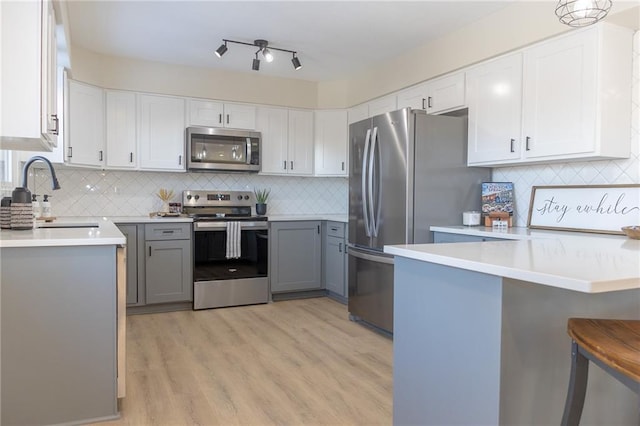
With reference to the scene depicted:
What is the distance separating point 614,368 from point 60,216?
448 centimetres

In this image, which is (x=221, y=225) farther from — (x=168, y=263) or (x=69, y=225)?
(x=69, y=225)

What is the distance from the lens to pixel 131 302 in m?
4.00

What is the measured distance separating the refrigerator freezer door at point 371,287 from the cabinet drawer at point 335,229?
0.60m

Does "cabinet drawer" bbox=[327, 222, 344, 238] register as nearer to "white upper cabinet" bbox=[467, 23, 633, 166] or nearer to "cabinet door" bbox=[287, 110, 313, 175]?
"cabinet door" bbox=[287, 110, 313, 175]

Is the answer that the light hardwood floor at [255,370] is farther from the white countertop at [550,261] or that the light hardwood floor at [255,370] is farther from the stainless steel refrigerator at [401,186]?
the white countertop at [550,261]

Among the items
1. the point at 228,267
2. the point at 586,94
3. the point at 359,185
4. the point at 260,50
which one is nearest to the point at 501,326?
the point at 586,94

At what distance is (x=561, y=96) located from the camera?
8.96 ft

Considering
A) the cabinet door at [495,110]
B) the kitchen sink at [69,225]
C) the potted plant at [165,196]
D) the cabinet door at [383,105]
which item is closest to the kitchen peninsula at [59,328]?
the kitchen sink at [69,225]

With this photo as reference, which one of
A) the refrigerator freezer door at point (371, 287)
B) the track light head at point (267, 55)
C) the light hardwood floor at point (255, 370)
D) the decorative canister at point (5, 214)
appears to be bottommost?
the light hardwood floor at point (255, 370)

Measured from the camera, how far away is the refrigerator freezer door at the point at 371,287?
3.41m

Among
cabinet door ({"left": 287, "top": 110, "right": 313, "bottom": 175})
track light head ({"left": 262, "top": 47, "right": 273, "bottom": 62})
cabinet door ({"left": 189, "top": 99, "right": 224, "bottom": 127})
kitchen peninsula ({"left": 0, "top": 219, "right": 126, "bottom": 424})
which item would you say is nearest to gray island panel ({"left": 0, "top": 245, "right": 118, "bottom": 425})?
kitchen peninsula ({"left": 0, "top": 219, "right": 126, "bottom": 424})

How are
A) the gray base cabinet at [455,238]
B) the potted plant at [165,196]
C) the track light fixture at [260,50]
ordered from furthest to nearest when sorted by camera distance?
the potted plant at [165,196] < the track light fixture at [260,50] < the gray base cabinet at [455,238]

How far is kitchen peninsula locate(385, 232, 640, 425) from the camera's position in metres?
1.35

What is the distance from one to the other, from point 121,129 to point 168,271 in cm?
141
